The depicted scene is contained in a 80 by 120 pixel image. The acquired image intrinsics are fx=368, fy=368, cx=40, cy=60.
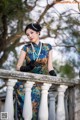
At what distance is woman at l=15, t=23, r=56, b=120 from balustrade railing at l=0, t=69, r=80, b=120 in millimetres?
48

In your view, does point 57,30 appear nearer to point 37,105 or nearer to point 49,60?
point 49,60

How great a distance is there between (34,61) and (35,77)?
0.49 ft

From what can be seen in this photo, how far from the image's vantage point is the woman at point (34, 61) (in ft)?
8.89

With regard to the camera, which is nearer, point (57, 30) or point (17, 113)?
point (17, 113)

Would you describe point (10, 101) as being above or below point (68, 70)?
below

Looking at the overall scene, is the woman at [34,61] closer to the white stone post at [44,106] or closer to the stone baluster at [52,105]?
the white stone post at [44,106]

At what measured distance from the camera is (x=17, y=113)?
2709 millimetres

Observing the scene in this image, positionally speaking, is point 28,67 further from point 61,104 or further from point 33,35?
point 61,104

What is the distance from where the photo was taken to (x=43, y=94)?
108 inches

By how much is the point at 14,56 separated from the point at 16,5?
1.68m

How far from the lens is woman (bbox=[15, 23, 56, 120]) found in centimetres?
271

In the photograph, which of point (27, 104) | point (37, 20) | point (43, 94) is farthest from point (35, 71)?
point (37, 20)

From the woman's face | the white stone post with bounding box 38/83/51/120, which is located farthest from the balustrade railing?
the woman's face

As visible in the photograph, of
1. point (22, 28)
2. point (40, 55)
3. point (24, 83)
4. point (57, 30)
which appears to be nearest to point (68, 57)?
point (40, 55)
